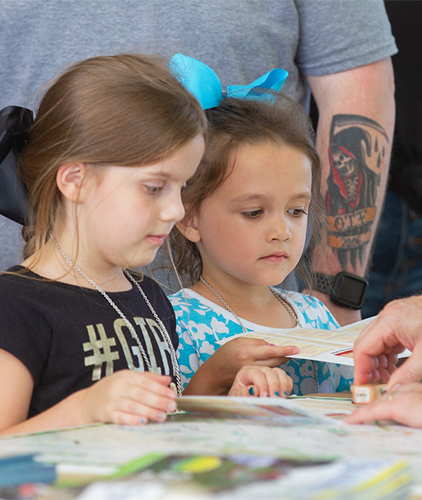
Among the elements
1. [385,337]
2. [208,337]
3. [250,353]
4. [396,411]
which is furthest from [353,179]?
[396,411]

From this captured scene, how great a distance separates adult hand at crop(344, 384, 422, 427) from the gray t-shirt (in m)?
1.16

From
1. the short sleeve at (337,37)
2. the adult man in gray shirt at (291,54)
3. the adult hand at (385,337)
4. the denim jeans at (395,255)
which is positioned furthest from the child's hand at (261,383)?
the denim jeans at (395,255)

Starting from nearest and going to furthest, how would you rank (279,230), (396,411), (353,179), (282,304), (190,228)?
(396,411) → (279,230) → (190,228) → (282,304) → (353,179)

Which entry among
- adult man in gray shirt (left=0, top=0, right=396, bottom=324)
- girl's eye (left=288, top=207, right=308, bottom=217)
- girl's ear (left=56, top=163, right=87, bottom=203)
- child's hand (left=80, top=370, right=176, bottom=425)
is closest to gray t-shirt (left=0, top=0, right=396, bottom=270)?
adult man in gray shirt (left=0, top=0, right=396, bottom=324)

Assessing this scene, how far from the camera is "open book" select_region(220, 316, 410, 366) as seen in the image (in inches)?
46.9

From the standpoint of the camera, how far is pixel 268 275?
1594mm

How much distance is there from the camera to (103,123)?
1.17 metres

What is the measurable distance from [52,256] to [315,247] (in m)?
0.97

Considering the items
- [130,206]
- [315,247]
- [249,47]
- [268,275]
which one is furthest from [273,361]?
[249,47]

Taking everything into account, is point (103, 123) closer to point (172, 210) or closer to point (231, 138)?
point (172, 210)

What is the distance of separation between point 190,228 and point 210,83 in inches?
13.1

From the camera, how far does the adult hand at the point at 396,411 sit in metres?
0.84

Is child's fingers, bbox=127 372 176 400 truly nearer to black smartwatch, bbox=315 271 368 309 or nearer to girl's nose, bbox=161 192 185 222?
girl's nose, bbox=161 192 185 222

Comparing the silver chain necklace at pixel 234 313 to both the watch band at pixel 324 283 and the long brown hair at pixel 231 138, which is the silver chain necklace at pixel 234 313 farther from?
the watch band at pixel 324 283
